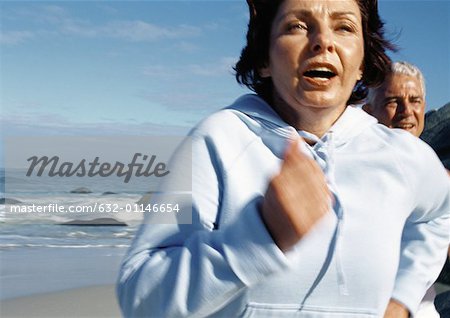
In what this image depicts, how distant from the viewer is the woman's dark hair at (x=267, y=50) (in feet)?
5.43

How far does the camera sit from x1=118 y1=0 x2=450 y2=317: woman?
1.20 m

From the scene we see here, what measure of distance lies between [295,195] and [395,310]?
0.83m

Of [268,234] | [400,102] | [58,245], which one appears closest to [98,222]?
[58,245]

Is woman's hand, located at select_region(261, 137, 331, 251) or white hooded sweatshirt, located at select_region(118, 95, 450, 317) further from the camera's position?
white hooded sweatshirt, located at select_region(118, 95, 450, 317)

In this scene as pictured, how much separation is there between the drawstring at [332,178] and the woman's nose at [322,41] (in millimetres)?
226

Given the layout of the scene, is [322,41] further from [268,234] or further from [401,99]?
[401,99]

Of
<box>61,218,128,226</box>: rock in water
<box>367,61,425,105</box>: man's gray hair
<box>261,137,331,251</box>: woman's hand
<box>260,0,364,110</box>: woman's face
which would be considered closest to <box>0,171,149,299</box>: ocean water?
<box>61,218,128,226</box>: rock in water

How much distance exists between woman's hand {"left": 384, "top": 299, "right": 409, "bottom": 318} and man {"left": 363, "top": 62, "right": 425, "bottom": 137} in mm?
1817

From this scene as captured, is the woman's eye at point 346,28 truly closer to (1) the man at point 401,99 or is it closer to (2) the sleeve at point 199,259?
(2) the sleeve at point 199,259

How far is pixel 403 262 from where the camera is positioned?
1.90 m

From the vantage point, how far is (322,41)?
5.02ft

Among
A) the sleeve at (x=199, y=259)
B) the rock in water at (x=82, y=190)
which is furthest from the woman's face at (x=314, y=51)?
the rock in water at (x=82, y=190)

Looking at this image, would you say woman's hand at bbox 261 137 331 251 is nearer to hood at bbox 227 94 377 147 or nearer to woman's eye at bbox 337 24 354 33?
hood at bbox 227 94 377 147

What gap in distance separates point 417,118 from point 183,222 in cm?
241
